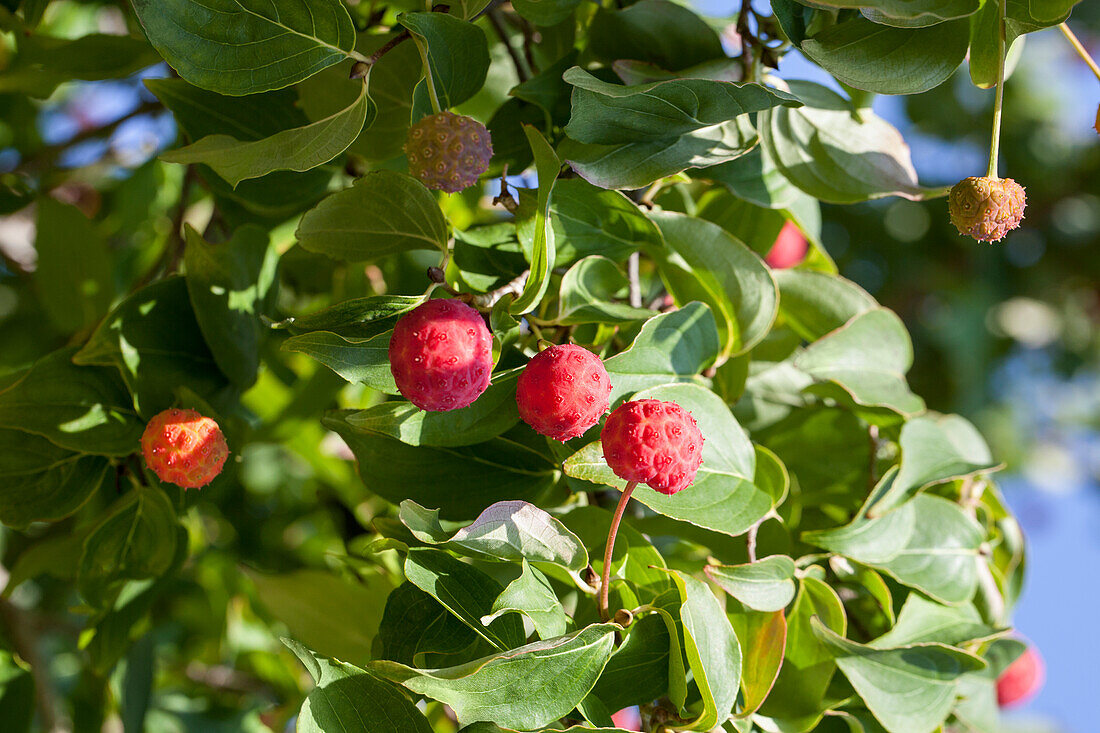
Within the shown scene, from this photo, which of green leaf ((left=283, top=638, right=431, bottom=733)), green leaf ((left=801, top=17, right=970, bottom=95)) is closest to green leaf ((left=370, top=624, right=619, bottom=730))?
green leaf ((left=283, top=638, right=431, bottom=733))

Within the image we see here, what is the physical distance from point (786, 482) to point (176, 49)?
44 centimetres

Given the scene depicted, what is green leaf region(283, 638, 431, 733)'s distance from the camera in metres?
0.44

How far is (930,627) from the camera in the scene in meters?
0.61

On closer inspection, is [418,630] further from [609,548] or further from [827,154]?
[827,154]

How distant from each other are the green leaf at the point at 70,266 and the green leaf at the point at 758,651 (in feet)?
2.40

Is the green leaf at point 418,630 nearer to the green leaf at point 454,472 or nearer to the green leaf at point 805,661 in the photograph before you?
the green leaf at point 454,472

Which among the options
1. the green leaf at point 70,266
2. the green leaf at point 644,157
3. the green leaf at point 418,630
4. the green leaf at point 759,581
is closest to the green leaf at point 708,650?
the green leaf at point 759,581

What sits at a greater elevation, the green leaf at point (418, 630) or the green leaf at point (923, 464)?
the green leaf at point (923, 464)

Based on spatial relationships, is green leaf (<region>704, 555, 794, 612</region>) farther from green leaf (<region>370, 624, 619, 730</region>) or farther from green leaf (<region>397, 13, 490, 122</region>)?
green leaf (<region>397, 13, 490, 122</region>)

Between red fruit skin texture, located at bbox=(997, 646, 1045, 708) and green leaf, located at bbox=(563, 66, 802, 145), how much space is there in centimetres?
70

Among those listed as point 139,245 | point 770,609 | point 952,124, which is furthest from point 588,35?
point 952,124

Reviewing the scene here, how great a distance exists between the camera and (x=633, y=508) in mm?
638

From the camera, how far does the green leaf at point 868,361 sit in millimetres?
607

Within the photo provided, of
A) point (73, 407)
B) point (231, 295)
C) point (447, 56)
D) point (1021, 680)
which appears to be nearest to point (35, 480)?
point (73, 407)
